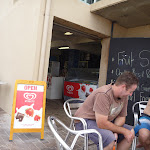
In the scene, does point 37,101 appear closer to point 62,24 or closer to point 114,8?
point 62,24

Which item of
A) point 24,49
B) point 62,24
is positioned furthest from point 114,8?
point 24,49

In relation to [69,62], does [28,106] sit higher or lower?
lower

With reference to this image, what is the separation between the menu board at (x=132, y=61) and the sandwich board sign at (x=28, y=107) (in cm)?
224

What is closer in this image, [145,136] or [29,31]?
[145,136]

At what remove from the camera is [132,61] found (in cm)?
431

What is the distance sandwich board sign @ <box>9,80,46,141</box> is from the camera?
298 cm

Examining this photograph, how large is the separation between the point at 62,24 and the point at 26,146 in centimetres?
282

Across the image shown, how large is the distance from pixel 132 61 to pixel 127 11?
1216 mm

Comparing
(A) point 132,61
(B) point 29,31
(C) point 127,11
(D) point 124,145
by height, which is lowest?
(D) point 124,145

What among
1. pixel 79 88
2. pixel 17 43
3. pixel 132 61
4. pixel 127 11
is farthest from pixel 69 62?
pixel 127 11

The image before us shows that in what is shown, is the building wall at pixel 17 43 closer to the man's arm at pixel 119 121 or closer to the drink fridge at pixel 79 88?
the man's arm at pixel 119 121

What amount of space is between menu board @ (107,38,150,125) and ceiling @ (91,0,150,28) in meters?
0.57

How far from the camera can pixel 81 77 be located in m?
7.01

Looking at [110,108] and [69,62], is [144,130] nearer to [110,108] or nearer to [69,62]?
[110,108]
